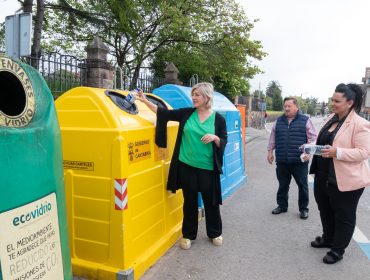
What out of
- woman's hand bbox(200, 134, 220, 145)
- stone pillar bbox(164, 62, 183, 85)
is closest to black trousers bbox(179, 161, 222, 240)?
woman's hand bbox(200, 134, 220, 145)

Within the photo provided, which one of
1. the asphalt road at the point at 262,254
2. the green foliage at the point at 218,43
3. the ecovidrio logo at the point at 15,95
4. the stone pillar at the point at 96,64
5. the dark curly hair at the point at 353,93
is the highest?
the green foliage at the point at 218,43

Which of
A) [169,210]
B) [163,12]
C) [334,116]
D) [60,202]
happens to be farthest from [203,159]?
[163,12]

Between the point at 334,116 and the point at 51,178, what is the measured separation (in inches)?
111

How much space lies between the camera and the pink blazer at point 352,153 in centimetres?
307

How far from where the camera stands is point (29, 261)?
1.80 m

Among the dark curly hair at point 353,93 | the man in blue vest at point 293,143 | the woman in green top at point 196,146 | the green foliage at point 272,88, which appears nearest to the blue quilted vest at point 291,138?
the man in blue vest at point 293,143

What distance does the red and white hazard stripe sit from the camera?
274 centimetres

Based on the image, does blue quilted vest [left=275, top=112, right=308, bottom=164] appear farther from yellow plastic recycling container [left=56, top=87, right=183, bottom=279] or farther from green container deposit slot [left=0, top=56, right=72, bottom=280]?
green container deposit slot [left=0, top=56, right=72, bottom=280]

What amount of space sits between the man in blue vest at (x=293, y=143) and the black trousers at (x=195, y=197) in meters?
1.53

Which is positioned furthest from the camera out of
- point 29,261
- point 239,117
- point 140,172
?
point 239,117

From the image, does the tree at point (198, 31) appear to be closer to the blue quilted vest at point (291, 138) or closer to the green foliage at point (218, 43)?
the green foliage at point (218, 43)

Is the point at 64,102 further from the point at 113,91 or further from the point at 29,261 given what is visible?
the point at 29,261

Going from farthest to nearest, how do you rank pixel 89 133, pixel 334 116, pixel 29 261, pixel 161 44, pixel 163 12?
pixel 161 44, pixel 163 12, pixel 334 116, pixel 89 133, pixel 29 261

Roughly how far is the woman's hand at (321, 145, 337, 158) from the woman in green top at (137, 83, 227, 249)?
3.12 feet
